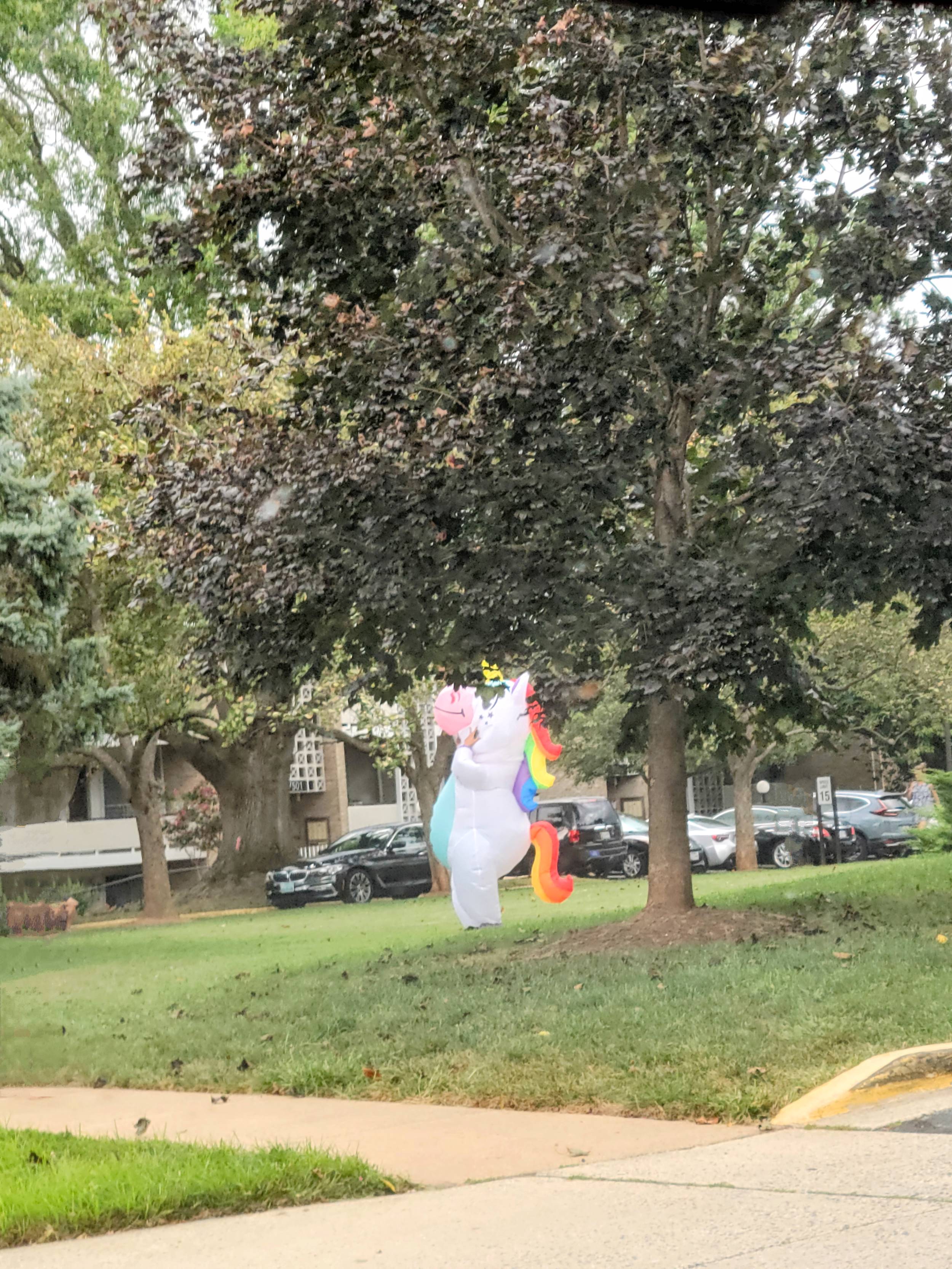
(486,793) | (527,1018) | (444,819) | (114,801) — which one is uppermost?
(114,801)

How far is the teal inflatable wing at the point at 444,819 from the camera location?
60.9ft

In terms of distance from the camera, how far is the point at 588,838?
1227 inches

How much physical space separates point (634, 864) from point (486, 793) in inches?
577

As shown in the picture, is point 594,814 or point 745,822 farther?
point 745,822

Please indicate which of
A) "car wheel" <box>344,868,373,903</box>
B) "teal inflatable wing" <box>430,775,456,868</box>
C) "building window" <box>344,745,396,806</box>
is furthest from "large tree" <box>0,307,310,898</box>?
"building window" <box>344,745,396,806</box>

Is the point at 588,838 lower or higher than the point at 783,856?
higher

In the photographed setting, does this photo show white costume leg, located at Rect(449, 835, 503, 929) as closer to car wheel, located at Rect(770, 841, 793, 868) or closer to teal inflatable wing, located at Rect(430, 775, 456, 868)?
teal inflatable wing, located at Rect(430, 775, 456, 868)

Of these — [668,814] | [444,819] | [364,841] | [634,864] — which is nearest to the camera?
[668,814]

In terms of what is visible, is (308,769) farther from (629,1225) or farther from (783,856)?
(629,1225)

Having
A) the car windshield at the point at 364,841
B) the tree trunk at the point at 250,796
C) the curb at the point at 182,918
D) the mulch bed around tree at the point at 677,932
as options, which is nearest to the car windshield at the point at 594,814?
the car windshield at the point at 364,841

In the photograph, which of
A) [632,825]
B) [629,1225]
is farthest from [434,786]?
[629,1225]

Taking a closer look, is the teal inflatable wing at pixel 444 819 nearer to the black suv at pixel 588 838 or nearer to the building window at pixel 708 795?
the black suv at pixel 588 838

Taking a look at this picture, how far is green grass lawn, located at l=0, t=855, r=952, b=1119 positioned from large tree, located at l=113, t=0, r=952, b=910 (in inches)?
92.0

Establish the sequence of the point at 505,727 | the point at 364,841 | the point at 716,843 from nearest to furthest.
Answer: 1. the point at 505,727
2. the point at 364,841
3. the point at 716,843
